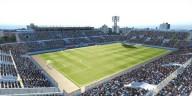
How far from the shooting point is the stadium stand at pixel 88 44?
23566 millimetres

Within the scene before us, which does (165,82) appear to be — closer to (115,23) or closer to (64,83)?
(64,83)

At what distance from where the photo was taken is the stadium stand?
2357 centimetres

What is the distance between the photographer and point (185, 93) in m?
21.7

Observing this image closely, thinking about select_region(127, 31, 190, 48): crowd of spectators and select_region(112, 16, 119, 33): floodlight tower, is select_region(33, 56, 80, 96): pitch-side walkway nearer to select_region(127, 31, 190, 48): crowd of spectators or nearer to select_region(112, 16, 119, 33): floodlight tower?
select_region(127, 31, 190, 48): crowd of spectators

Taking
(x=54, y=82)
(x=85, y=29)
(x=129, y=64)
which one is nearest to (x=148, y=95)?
(x=54, y=82)

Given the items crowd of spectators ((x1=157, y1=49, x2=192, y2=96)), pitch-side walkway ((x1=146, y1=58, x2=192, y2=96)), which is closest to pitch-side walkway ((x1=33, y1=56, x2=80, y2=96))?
pitch-side walkway ((x1=146, y1=58, x2=192, y2=96))

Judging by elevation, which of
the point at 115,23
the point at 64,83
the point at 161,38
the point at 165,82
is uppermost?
the point at 115,23

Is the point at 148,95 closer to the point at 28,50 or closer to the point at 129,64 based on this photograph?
the point at 129,64

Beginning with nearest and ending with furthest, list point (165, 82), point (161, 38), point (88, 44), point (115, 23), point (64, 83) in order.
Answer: point (165, 82) → point (64, 83) → point (88, 44) → point (161, 38) → point (115, 23)

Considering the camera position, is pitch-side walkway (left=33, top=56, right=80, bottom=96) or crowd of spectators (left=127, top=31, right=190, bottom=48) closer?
pitch-side walkway (left=33, top=56, right=80, bottom=96)

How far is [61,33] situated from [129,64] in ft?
142

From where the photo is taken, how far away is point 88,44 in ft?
242

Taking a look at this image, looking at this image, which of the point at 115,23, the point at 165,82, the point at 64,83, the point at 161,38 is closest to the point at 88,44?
the point at 161,38

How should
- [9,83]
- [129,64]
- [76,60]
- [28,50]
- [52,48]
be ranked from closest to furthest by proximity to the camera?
[9,83] → [129,64] → [76,60] → [28,50] → [52,48]
